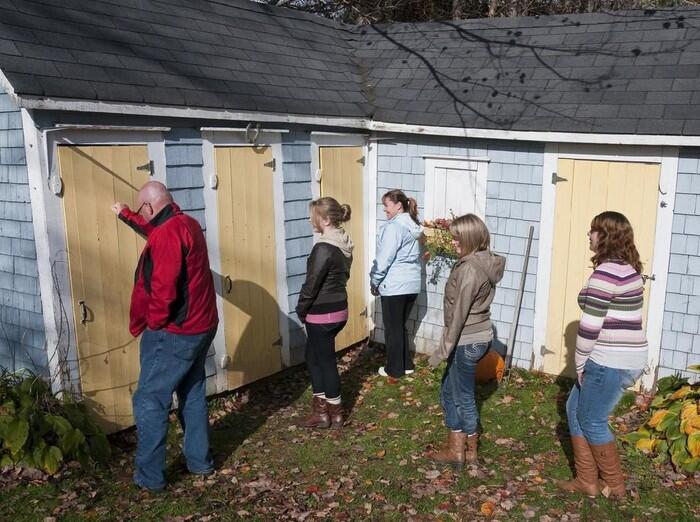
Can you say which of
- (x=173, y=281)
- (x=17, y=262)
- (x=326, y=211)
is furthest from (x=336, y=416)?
(x=17, y=262)

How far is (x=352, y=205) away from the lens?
318 inches

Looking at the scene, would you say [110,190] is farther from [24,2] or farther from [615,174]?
[615,174]

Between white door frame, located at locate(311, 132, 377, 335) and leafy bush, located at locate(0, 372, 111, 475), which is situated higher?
white door frame, located at locate(311, 132, 377, 335)

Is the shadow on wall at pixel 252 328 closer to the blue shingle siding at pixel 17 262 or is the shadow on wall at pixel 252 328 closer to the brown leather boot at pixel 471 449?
the blue shingle siding at pixel 17 262

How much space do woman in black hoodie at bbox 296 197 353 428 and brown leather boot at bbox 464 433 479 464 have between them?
1.28 metres

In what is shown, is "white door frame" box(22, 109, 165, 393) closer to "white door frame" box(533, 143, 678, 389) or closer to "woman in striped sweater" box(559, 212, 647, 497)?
"woman in striped sweater" box(559, 212, 647, 497)

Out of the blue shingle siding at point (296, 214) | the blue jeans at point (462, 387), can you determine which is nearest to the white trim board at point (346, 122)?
the blue shingle siding at point (296, 214)

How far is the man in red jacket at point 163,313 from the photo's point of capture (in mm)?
4426

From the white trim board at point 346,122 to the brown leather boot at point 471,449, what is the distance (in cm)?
326

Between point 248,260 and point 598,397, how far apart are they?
3644 mm

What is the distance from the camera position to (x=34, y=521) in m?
4.34

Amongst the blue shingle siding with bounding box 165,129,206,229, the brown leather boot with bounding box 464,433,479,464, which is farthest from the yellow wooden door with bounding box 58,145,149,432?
the brown leather boot with bounding box 464,433,479,464

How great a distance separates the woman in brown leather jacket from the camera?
4770 mm

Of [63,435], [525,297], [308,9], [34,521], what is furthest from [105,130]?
[308,9]
